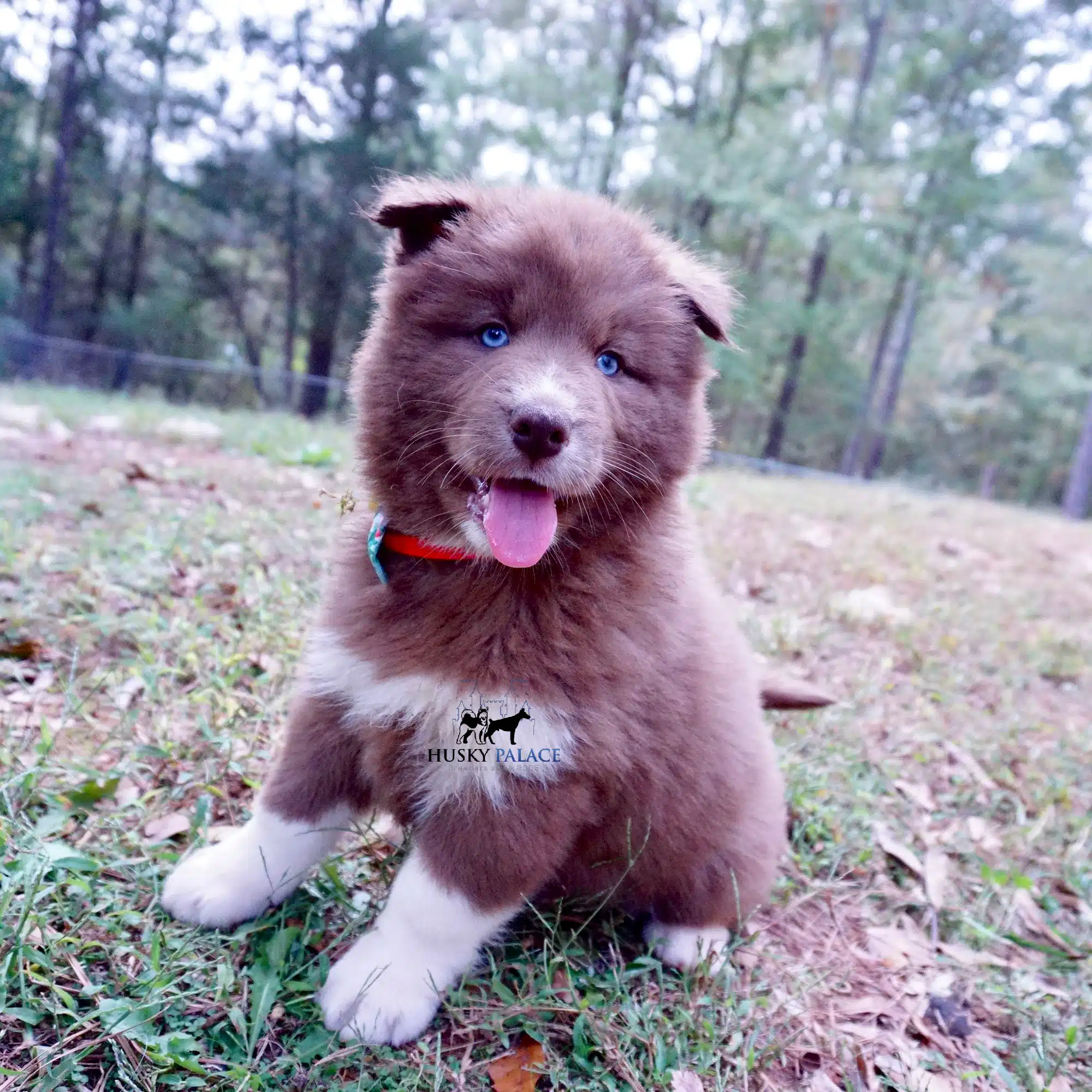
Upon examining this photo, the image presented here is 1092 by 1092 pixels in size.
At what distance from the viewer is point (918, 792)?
3.35 metres

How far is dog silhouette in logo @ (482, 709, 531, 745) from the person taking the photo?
1798 millimetres

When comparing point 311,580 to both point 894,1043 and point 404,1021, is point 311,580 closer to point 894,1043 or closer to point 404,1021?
point 404,1021

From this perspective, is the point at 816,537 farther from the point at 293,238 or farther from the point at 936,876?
the point at 293,238

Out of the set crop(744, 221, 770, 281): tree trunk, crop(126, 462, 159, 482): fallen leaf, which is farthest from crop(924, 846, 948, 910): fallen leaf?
crop(744, 221, 770, 281): tree trunk

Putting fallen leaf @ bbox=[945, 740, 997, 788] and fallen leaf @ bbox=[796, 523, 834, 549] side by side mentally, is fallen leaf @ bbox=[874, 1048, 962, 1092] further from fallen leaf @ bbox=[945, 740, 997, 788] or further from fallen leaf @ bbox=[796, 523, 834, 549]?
fallen leaf @ bbox=[796, 523, 834, 549]

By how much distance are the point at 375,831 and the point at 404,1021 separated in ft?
1.87

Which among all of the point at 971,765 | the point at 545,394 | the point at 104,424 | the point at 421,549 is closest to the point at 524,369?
the point at 545,394

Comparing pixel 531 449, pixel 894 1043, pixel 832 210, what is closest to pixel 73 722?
pixel 531 449

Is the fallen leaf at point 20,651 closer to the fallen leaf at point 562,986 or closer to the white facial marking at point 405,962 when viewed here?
the white facial marking at point 405,962

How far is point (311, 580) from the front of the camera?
394 centimetres

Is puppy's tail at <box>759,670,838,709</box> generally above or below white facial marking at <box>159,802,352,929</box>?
above

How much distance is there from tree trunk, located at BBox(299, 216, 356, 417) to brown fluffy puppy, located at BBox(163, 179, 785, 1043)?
53.5ft

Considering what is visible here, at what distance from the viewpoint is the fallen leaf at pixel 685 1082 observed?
5.92 feet

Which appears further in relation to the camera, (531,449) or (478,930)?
(478,930)
